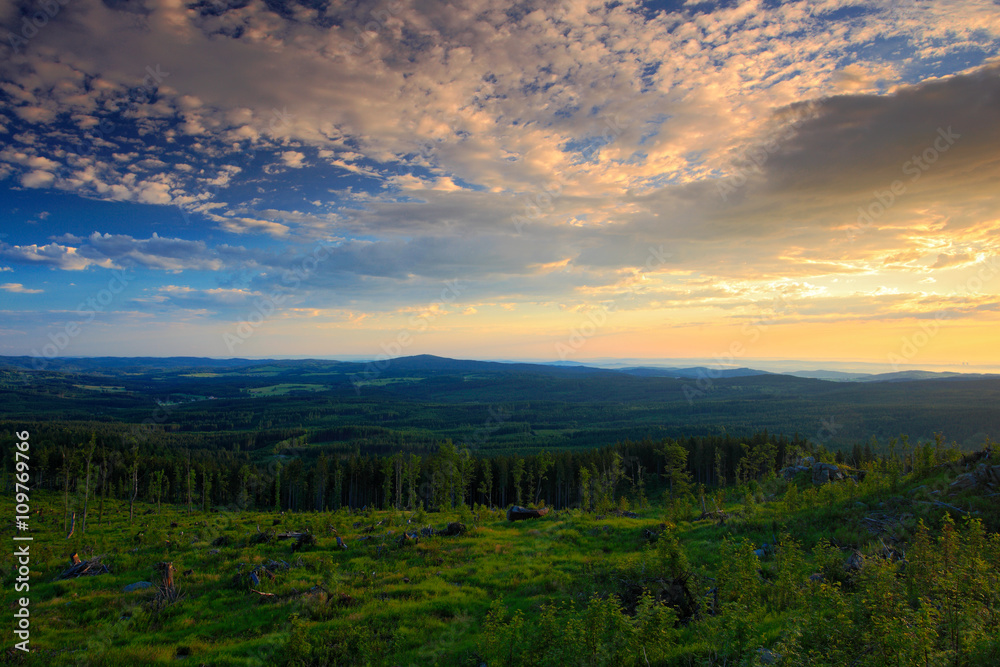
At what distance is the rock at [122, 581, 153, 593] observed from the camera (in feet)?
66.8

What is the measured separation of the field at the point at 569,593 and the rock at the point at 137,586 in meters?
0.31

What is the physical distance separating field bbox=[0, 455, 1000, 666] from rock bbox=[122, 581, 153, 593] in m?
0.31

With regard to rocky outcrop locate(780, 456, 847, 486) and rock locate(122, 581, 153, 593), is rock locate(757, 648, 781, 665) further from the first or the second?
rocky outcrop locate(780, 456, 847, 486)

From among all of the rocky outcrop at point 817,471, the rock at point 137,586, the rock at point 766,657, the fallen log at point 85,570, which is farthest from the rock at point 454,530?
the rocky outcrop at point 817,471

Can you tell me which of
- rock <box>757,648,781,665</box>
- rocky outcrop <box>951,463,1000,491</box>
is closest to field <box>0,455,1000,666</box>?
rock <box>757,648,781,665</box>

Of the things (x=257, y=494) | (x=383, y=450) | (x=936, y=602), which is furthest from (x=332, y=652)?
(x=383, y=450)

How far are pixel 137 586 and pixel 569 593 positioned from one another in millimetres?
21481

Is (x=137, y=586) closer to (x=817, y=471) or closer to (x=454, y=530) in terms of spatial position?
(x=454, y=530)

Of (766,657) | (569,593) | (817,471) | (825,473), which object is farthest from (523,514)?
(766,657)

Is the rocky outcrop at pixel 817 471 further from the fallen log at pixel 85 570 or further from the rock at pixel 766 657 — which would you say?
the fallen log at pixel 85 570

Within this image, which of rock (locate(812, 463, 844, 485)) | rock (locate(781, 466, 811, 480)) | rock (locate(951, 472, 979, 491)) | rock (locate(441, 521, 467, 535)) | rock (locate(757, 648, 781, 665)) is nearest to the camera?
rock (locate(757, 648, 781, 665))

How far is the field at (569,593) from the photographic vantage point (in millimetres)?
10492

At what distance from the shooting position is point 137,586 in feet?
68.1

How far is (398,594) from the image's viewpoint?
1989cm
